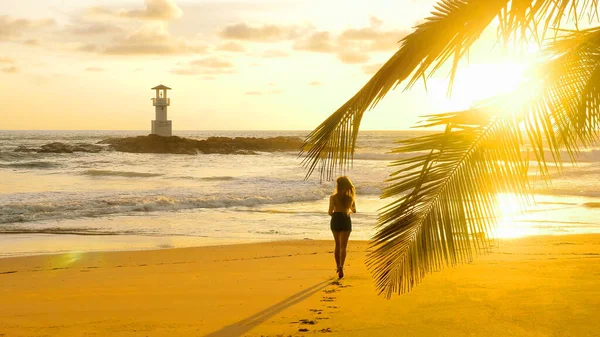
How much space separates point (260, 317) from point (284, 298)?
97 centimetres

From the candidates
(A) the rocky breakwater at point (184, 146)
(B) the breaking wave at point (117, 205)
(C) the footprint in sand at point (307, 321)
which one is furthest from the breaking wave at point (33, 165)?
(C) the footprint in sand at point (307, 321)

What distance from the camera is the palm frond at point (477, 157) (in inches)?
132

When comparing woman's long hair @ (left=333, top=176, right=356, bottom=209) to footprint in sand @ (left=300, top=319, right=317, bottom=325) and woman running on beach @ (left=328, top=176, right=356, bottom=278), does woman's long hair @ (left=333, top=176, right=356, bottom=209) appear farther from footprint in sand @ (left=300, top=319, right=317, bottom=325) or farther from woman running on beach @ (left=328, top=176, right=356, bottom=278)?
footprint in sand @ (left=300, top=319, right=317, bottom=325)

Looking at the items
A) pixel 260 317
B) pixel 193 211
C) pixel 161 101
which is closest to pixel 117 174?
pixel 193 211

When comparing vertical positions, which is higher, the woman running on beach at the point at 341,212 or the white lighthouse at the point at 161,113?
the white lighthouse at the point at 161,113

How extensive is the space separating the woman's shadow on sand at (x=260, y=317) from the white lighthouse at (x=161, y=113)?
56.2 m

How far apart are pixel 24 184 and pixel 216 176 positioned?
967 cm

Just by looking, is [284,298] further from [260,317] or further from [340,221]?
[340,221]

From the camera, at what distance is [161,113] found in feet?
209

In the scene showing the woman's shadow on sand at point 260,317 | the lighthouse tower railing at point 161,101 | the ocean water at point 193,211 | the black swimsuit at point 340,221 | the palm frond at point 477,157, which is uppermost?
the lighthouse tower railing at point 161,101

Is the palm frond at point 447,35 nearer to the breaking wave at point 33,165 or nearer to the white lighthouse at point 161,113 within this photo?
the breaking wave at point 33,165

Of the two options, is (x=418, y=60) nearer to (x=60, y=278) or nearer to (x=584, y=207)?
(x=60, y=278)

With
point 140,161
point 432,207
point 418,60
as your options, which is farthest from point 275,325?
point 140,161

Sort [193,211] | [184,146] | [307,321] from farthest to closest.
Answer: [184,146], [193,211], [307,321]
